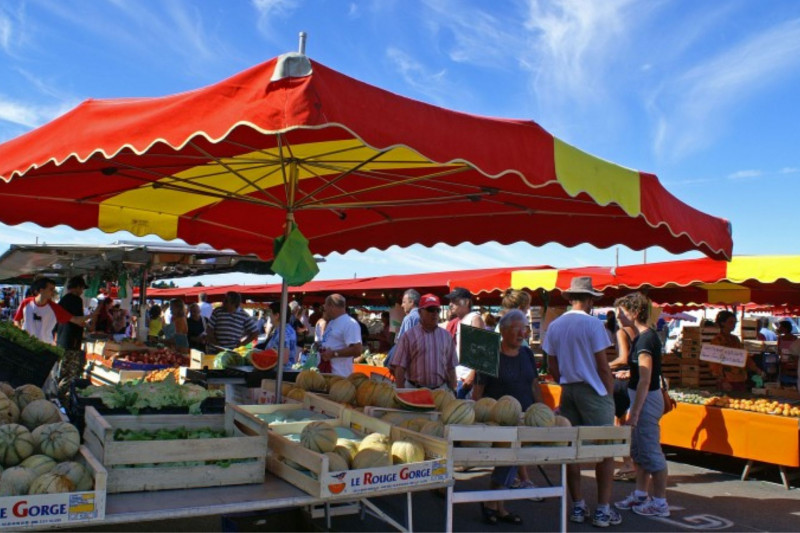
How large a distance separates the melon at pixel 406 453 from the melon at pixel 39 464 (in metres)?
1.57

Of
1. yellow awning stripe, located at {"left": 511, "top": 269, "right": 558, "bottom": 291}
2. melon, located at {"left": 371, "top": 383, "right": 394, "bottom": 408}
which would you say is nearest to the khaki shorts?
melon, located at {"left": 371, "top": 383, "right": 394, "bottom": 408}

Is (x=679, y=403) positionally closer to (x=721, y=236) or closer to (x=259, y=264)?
(x=721, y=236)

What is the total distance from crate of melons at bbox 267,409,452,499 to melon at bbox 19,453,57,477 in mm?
1007

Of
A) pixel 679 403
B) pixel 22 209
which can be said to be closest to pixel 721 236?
pixel 679 403

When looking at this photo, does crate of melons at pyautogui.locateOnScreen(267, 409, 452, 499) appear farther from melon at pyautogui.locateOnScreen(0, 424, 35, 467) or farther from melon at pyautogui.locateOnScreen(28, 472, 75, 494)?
melon at pyautogui.locateOnScreen(0, 424, 35, 467)

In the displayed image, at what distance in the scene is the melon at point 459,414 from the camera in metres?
3.81

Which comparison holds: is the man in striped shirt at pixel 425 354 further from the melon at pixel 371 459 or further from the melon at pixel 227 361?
the melon at pixel 371 459

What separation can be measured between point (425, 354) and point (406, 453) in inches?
87.3

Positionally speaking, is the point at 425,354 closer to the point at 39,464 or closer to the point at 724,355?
the point at 39,464

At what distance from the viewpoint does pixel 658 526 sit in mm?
5160

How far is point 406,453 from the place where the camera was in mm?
3303

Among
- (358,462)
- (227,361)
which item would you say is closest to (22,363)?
(227,361)

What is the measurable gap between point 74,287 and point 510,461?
256 inches

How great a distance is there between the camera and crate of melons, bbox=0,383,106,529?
250 centimetres
